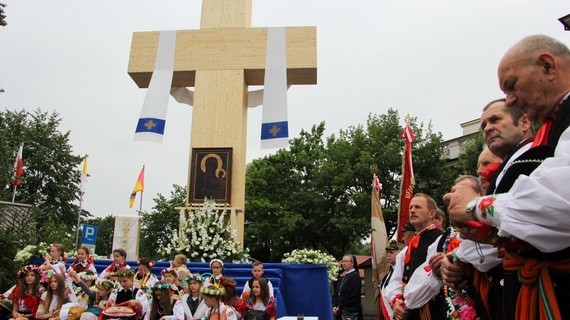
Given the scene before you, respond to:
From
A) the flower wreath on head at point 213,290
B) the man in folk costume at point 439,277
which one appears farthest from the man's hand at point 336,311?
the man in folk costume at point 439,277

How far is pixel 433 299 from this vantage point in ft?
10.5

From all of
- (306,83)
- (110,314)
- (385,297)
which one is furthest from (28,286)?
(306,83)

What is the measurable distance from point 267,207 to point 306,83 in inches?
574

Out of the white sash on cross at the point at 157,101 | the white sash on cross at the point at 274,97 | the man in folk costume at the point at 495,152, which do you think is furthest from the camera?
the white sash on cross at the point at 157,101

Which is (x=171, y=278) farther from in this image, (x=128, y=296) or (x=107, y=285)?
(x=107, y=285)

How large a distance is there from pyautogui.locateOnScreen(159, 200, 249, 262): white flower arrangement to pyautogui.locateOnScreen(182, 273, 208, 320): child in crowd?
2.25 metres

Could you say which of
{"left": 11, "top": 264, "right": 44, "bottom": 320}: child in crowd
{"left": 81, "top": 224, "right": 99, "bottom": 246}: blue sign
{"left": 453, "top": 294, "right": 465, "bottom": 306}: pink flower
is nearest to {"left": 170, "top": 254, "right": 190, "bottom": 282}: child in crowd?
{"left": 11, "top": 264, "right": 44, "bottom": 320}: child in crowd

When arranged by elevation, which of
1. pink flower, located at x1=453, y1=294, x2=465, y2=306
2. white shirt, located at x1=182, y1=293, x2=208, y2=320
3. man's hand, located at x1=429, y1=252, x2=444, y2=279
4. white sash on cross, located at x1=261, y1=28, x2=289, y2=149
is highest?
white sash on cross, located at x1=261, y1=28, x2=289, y2=149

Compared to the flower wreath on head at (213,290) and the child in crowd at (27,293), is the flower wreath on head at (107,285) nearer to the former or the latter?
the child in crowd at (27,293)

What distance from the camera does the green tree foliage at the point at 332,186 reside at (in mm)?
23953

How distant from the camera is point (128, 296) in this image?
21.5 feet

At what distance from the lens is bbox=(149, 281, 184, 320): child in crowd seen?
6.28 metres

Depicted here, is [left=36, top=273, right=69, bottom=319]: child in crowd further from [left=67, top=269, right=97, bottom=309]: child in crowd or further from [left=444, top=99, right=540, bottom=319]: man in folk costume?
[left=444, top=99, right=540, bottom=319]: man in folk costume

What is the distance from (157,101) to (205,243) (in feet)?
16.5
